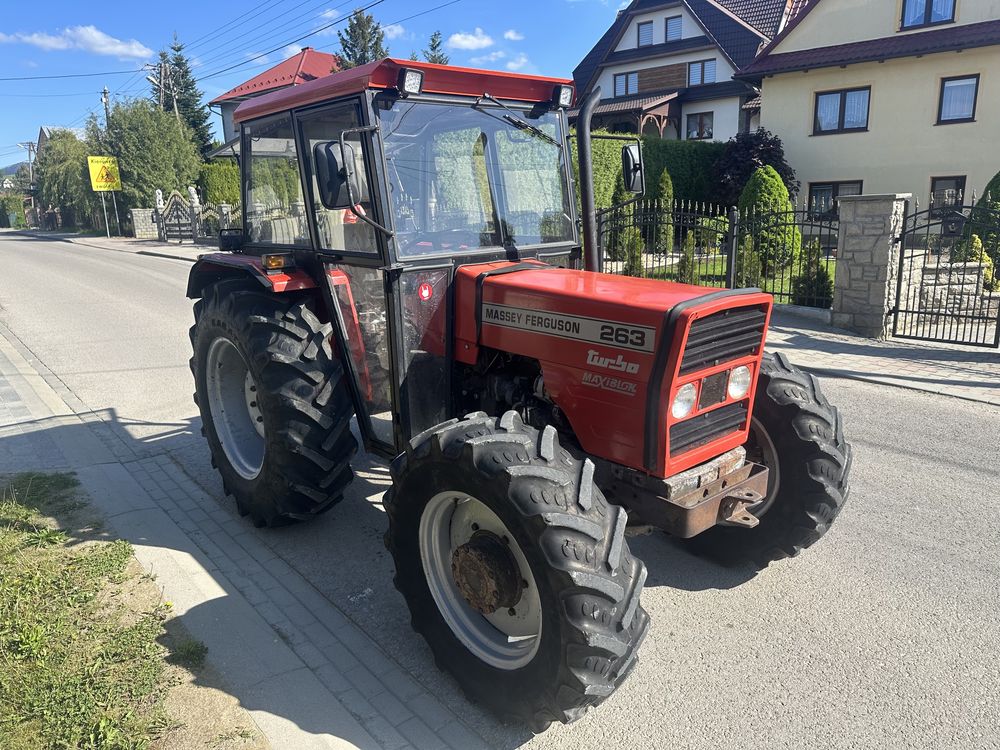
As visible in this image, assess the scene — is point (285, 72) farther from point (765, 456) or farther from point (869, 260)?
point (765, 456)

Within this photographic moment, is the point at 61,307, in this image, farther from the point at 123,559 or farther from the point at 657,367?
the point at 657,367

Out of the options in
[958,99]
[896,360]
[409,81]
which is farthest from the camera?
[958,99]

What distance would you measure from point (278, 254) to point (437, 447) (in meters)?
2.08

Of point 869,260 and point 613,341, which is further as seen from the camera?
point 869,260

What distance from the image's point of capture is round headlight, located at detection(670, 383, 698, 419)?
113 inches

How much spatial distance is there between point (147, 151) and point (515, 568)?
35774 millimetres

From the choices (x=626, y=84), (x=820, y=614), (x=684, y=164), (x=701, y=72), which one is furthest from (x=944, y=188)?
(x=820, y=614)

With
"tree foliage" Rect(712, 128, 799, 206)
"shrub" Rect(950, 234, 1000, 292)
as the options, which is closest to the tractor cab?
"shrub" Rect(950, 234, 1000, 292)

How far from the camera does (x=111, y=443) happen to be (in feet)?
19.0

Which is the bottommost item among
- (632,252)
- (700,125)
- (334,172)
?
(632,252)

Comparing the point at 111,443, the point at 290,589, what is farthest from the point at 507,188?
the point at 111,443

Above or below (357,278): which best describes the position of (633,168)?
above

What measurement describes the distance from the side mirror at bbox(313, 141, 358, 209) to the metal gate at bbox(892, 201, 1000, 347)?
776cm

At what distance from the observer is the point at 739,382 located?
315 cm
